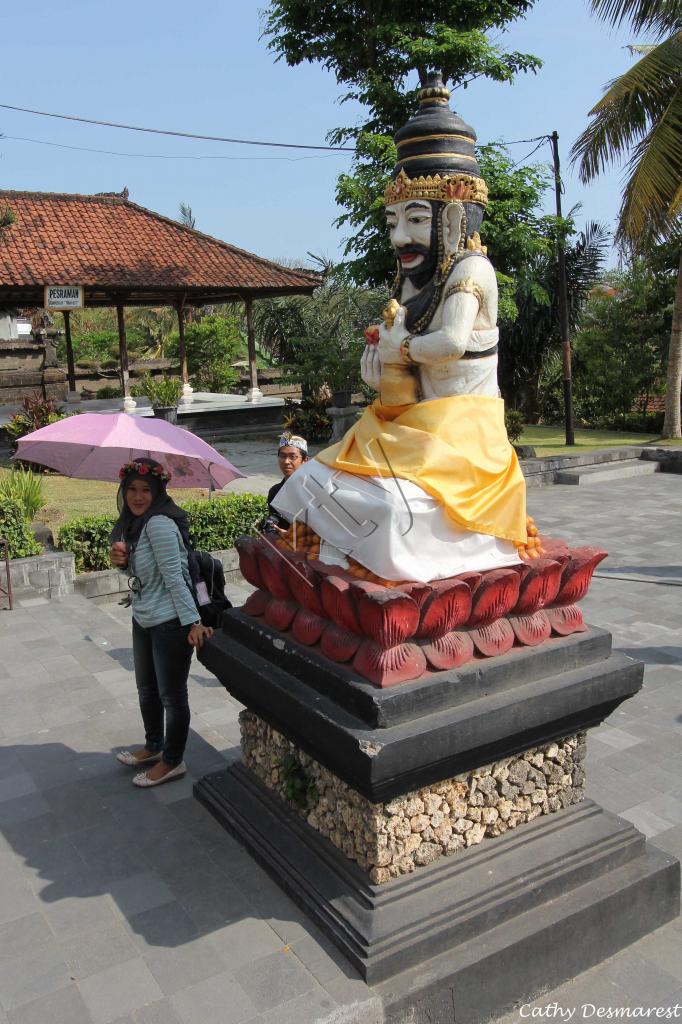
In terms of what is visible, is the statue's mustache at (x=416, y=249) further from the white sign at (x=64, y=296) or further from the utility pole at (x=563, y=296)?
the white sign at (x=64, y=296)

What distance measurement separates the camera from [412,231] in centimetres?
330

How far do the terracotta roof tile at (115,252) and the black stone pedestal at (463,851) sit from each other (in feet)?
45.8

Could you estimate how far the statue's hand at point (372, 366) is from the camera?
3.43 meters

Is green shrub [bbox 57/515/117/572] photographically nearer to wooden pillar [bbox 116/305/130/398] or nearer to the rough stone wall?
the rough stone wall

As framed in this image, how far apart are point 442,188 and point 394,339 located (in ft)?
2.03

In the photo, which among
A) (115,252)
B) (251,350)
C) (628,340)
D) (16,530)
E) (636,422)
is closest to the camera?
(16,530)

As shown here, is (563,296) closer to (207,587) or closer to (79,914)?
(207,587)

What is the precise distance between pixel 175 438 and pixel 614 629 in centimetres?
417

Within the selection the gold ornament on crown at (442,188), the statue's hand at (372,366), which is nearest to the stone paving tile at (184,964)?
the statue's hand at (372,366)

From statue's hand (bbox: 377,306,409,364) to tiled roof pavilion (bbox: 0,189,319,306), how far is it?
527 inches

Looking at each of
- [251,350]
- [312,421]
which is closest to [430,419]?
[312,421]

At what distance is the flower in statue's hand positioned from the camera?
3301mm

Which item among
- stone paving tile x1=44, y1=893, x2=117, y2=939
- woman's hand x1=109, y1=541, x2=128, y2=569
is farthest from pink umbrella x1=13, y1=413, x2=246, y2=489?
stone paving tile x1=44, y1=893, x2=117, y2=939

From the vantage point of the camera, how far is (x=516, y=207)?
1330cm
